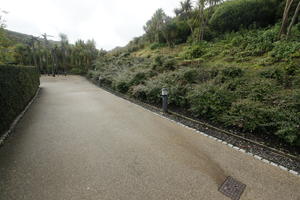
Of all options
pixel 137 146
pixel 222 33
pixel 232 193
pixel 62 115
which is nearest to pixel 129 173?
pixel 137 146

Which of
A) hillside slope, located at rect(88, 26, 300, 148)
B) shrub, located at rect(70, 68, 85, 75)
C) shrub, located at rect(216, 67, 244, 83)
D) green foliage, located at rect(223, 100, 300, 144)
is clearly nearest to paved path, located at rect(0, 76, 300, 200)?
green foliage, located at rect(223, 100, 300, 144)

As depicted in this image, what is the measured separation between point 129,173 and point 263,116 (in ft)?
9.16

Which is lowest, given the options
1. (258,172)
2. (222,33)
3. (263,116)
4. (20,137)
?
(20,137)

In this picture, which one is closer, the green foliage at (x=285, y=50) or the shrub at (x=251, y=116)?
the shrub at (x=251, y=116)

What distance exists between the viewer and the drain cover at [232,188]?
5.05 feet

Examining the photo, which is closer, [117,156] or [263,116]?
[117,156]

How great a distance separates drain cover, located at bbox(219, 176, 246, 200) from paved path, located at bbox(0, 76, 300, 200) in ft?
0.18

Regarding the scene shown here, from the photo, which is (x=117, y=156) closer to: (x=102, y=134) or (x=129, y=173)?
(x=129, y=173)

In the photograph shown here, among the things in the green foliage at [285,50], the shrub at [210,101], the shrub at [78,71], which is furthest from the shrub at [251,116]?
the shrub at [78,71]

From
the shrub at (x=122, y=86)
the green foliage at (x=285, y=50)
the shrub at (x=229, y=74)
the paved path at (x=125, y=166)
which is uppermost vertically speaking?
the green foliage at (x=285, y=50)

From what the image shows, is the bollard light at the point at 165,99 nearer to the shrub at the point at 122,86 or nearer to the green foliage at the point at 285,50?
the shrub at the point at 122,86

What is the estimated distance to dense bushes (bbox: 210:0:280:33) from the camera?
8.23 metres

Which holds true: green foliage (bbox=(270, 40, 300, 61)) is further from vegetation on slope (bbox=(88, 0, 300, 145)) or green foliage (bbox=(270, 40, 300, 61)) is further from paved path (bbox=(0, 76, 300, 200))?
paved path (bbox=(0, 76, 300, 200))

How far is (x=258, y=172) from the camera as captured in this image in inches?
74.1
